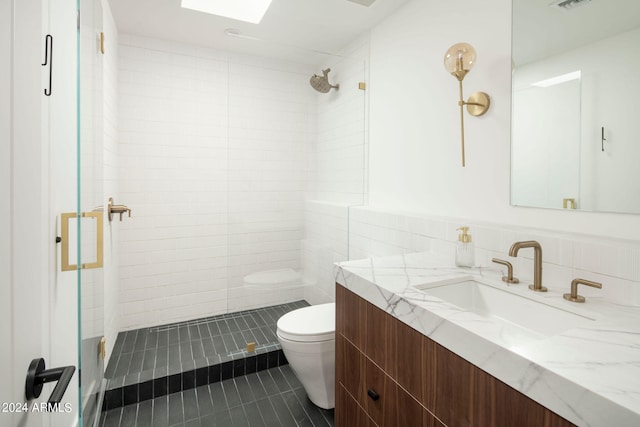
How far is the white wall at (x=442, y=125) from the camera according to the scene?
156cm

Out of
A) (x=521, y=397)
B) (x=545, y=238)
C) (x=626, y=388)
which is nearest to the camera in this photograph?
(x=626, y=388)

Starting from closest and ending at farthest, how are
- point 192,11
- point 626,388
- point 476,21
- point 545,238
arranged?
point 626,388
point 545,238
point 476,21
point 192,11

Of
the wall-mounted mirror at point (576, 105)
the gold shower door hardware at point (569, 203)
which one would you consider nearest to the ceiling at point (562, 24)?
the wall-mounted mirror at point (576, 105)

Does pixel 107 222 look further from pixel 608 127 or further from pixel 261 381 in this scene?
pixel 608 127

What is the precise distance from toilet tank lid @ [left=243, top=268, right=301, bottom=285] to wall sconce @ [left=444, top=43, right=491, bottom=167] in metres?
1.67

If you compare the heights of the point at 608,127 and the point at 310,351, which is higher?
the point at 608,127

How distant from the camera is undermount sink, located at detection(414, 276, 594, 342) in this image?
3.56ft

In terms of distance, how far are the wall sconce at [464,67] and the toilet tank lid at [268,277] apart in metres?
1.67

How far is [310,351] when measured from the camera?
1.78 meters

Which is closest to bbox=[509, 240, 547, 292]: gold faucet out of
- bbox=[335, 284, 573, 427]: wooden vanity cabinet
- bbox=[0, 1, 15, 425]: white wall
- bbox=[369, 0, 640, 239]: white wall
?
bbox=[369, 0, 640, 239]: white wall

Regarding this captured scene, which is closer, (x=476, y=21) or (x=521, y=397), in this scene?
(x=521, y=397)

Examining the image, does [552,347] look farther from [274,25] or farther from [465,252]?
[274,25]

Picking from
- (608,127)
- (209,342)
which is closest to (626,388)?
(608,127)

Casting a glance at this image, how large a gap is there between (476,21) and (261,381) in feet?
8.25
